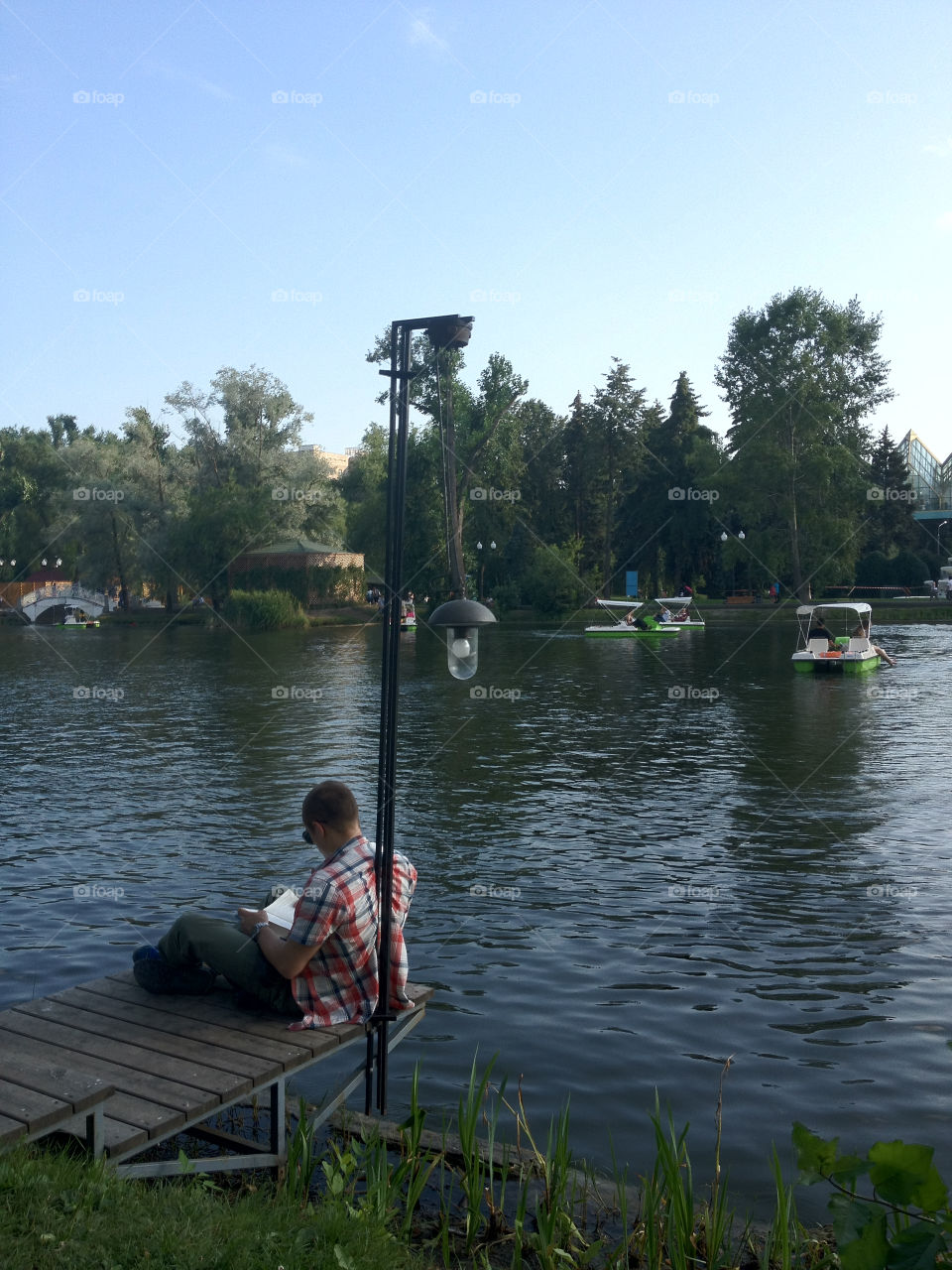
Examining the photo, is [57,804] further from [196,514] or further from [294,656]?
[196,514]

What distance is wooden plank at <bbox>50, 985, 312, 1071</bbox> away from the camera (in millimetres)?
5234

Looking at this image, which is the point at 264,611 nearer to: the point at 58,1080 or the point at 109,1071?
the point at 109,1071

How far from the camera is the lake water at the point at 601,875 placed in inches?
277

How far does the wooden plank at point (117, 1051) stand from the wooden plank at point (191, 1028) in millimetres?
121

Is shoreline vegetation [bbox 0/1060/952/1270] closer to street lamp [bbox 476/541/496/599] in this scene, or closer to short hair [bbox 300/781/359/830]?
short hair [bbox 300/781/359/830]

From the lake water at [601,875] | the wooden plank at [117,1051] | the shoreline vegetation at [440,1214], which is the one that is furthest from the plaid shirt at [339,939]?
the lake water at [601,875]

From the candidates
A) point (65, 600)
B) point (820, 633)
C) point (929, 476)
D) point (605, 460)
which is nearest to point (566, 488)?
point (605, 460)

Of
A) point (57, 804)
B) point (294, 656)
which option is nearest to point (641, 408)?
point (294, 656)

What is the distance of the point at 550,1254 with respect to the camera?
14.1 feet

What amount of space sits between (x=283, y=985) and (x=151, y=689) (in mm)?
26462

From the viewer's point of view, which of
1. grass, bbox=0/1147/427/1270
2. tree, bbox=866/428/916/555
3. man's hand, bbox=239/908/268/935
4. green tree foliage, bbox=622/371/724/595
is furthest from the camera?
tree, bbox=866/428/916/555

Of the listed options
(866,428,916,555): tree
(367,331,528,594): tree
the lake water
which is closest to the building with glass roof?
(866,428,916,555): tree

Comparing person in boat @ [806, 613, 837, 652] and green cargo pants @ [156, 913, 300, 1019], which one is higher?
person in boat @ [806, 613, 837, 652]

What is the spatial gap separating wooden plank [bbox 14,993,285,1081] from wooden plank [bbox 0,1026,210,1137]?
0.13 meters
